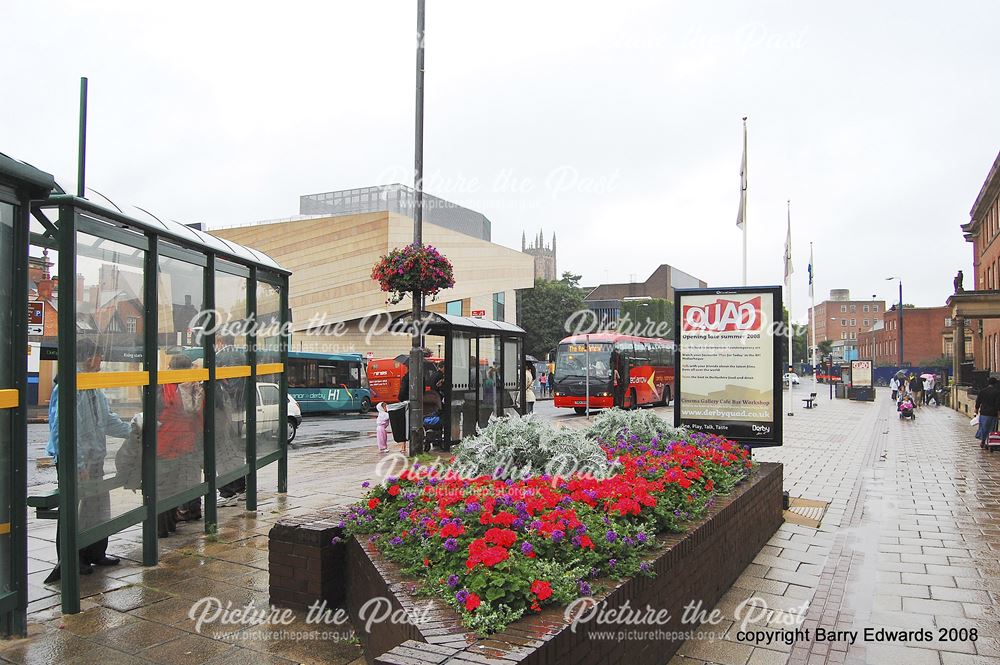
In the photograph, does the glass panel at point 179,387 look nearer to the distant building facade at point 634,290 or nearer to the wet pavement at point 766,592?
the wet pavement at point 766,592

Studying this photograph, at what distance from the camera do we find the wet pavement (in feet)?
14.6

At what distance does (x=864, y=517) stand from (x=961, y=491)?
10.0 ft

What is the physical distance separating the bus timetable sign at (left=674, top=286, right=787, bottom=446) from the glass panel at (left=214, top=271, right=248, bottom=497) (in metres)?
5.27

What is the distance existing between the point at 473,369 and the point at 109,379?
29.8 feet

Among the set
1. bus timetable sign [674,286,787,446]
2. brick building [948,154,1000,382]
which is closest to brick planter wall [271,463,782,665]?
bus timetable sign [674,286,787,446]

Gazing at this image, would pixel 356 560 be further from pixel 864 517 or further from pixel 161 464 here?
pixel 864 517

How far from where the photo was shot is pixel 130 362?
5586mm

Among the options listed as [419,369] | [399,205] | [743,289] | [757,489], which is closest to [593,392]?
[419,369]

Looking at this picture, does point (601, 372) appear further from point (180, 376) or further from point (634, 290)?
point (634, 290)

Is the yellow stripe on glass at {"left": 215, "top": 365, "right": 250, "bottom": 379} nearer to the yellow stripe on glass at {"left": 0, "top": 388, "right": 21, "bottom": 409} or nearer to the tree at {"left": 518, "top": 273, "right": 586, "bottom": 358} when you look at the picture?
the yellow stripe on glass at {"left": 0, "top": 388, "right": 21, "bottom": 409}

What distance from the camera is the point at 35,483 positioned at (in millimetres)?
10570

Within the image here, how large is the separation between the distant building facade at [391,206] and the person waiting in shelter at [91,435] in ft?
148

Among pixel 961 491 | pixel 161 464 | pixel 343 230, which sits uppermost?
pixel 343 230

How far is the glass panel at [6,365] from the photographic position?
4289mm
